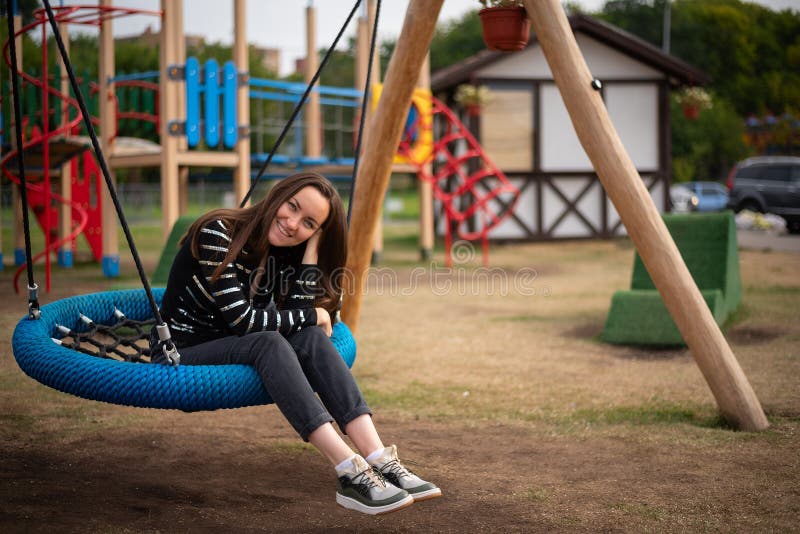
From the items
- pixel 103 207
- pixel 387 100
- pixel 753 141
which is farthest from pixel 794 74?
pixel 387 100

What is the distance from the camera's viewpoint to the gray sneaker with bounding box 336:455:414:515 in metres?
2.46

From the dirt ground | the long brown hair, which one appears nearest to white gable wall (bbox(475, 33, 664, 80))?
the dirt ground

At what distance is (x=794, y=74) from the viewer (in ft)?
152

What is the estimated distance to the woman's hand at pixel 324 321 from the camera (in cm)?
296

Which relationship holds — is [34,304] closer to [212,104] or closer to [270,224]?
[270,224]

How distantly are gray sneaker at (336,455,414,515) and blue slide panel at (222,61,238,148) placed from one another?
6677mm

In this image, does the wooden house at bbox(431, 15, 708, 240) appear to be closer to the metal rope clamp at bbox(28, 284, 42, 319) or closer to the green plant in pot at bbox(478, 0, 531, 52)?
the green plant in pot at bbox(478, 0, 531, 52)

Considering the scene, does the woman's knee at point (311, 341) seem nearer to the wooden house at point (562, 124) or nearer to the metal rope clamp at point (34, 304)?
the metal rope clamp at point (34, 304)

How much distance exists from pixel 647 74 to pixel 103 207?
11086 millimetres

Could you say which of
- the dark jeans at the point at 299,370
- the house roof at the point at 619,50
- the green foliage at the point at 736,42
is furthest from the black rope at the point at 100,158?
the green foliage at the point at 736,42

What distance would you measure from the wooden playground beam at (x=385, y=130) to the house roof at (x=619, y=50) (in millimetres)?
11753

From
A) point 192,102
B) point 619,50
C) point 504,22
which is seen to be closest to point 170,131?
point 192,102

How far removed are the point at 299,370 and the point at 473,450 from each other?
126cm

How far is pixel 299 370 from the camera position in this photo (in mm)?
2645
